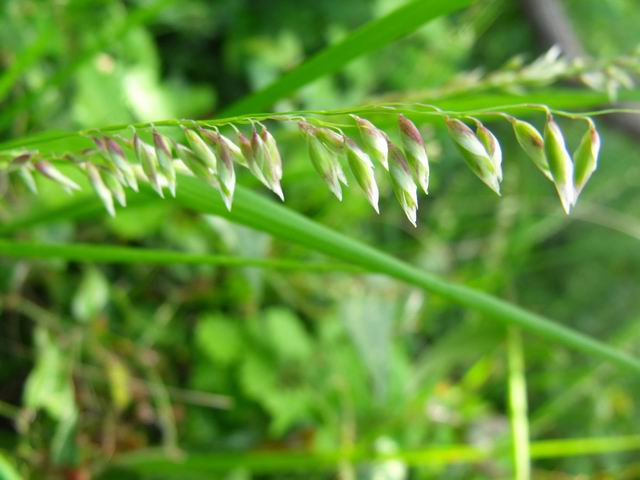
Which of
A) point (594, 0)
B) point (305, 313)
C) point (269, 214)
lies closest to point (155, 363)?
point (305, 313)

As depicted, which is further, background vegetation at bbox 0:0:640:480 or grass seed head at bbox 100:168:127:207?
background vegetation at bbox 0:0:640:480

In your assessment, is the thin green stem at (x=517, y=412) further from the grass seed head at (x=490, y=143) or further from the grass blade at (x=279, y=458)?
the grass seed head at (x=490, y=143)

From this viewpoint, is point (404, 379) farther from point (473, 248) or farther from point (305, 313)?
point (473, 248)

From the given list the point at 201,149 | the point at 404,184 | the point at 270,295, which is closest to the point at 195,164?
the point at 201,149

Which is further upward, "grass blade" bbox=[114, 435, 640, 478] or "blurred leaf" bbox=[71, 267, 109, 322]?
"blurred leaf" bbox=[71, 267, 109, 322]

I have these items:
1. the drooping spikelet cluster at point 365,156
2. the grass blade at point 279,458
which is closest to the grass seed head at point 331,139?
the drooping spikelet cluster at point 365,156

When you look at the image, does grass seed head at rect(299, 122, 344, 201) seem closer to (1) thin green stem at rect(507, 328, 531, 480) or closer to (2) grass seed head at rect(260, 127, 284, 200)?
(2) grass seed head at rect(260, 127, 284, 200)

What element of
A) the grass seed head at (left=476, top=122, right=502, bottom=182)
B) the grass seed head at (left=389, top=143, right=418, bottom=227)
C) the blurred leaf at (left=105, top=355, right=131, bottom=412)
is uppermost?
the blurred leaf at (left=105, top=355, right=131, bottom=412)

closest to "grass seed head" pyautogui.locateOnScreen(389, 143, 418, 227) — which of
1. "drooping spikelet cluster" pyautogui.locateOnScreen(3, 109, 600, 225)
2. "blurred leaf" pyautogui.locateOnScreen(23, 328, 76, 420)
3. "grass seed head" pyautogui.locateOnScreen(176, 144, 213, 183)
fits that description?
"drooping spikelet cluster" pyautogui.locateOnScreen(3, 109, 600, 225)
